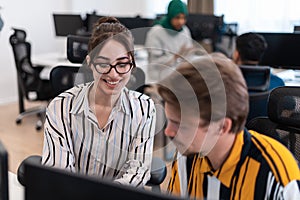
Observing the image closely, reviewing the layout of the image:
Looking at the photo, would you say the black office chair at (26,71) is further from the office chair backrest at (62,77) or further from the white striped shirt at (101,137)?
the white striped shirt at (101,137)

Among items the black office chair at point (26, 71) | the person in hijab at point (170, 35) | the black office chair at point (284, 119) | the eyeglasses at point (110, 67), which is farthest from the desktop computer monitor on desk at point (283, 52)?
the eyeglasses at point (110, 67)

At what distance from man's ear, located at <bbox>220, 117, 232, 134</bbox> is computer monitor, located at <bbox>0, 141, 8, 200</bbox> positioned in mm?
482

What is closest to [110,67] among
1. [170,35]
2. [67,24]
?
[170,35]

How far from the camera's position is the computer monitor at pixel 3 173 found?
738 mm

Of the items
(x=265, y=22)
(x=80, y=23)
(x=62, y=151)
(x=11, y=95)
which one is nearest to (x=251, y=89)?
(x=62, y=151)

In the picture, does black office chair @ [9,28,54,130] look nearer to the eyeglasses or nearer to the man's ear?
the eyeglasses

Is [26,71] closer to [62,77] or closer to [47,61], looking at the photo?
[47,61]

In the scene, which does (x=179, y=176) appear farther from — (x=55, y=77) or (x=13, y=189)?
(x=55, y=77)

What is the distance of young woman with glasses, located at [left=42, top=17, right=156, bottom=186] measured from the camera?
5.10 feet

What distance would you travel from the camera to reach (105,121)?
1612 millimetres

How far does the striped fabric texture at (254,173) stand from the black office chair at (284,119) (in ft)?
1.26

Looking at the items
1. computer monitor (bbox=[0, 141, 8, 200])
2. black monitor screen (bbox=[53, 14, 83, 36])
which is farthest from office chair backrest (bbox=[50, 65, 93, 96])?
black monitor screen (bbox=[53, 14, 83, 36])

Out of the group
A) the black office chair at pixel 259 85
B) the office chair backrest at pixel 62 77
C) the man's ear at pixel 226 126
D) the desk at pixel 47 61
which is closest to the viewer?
the man's ear at pixel 226 126

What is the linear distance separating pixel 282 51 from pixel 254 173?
2688 mm
